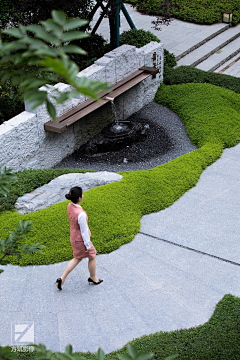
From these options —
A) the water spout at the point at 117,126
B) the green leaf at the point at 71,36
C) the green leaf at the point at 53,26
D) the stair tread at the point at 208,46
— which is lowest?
the water spout at the point at 117,126

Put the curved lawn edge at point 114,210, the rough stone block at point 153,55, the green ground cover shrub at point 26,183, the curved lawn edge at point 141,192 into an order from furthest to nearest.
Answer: the rough stone block at point 153,55
the green ground cover shrub at point 26,183
the curved lawn edge at point 141,192
the curved lawn edge at point 114,210

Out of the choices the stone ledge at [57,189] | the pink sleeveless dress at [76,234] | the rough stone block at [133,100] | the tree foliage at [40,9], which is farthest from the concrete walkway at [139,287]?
the tree foliage at [40,9]

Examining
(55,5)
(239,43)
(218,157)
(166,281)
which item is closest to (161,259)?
(166,281)

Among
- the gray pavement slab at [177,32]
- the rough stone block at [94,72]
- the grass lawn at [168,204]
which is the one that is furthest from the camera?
the gray pavement slab at [177,32]

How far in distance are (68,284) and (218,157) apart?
508cm

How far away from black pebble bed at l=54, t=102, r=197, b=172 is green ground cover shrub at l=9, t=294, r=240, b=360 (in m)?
4.93

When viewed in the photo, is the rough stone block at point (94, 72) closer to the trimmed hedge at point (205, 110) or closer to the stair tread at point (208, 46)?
the trimmed hedge at point (205, 110)

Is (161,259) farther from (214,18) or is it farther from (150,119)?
(214,18)

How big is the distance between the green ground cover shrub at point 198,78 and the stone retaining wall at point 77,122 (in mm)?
475

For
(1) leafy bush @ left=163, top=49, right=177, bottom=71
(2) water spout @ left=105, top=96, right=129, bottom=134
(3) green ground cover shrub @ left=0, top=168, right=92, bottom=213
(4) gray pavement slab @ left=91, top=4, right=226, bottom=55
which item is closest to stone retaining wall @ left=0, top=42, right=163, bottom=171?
(2) water spout @ left=105, top=96, right=129, bottom=134

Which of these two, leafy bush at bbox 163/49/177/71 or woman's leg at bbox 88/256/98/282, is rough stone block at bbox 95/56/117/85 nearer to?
leafy bush at bbox 163/49/177/71

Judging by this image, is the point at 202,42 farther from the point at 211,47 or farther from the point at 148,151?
the point at 148,151

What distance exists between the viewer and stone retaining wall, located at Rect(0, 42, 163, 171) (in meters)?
8.42

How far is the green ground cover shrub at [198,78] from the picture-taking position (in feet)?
40.4
